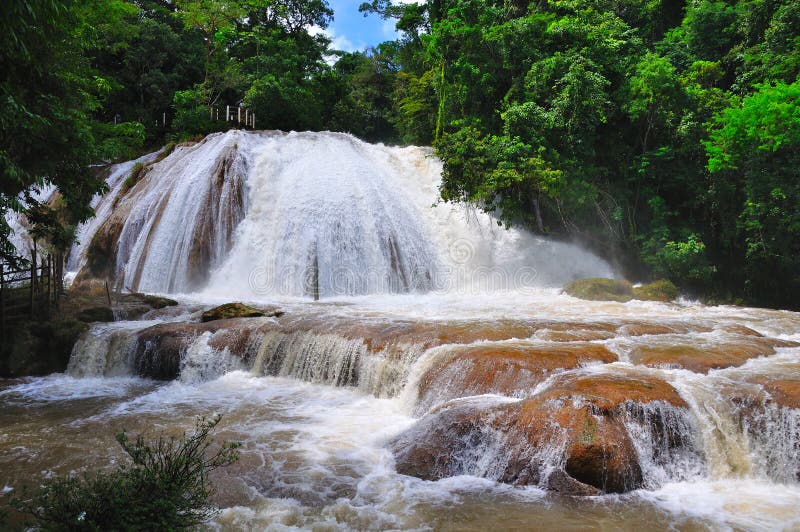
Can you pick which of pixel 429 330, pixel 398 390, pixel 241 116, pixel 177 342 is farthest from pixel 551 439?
pixel 241 116

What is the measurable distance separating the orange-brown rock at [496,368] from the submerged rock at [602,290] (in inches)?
290

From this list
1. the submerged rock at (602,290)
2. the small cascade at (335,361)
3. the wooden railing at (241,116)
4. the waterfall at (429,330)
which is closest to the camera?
the waterfall at (429,330)

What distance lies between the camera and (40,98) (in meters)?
6.64

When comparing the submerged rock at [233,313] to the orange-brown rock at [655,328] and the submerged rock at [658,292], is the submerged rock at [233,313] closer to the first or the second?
the orange-brown rock at [655,328]

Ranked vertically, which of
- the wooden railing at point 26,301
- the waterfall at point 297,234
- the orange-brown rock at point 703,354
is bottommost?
the orange-brown rock at point 703,354

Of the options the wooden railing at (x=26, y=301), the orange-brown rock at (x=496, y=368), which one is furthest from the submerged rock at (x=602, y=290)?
the wooden railing at (x=26, y=301)

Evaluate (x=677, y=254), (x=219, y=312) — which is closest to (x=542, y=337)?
(x=219, y=312)

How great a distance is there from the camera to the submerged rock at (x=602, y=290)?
584 inches

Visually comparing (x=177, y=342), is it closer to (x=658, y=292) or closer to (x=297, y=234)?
(x=297, y=234)

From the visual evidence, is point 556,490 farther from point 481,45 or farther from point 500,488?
point 481,45

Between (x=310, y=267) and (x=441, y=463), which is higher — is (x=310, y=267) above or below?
above

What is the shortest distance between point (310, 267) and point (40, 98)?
9826 millimetres

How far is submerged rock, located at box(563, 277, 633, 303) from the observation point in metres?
14.8

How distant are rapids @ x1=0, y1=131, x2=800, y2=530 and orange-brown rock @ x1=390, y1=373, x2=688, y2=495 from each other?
0.03 m
